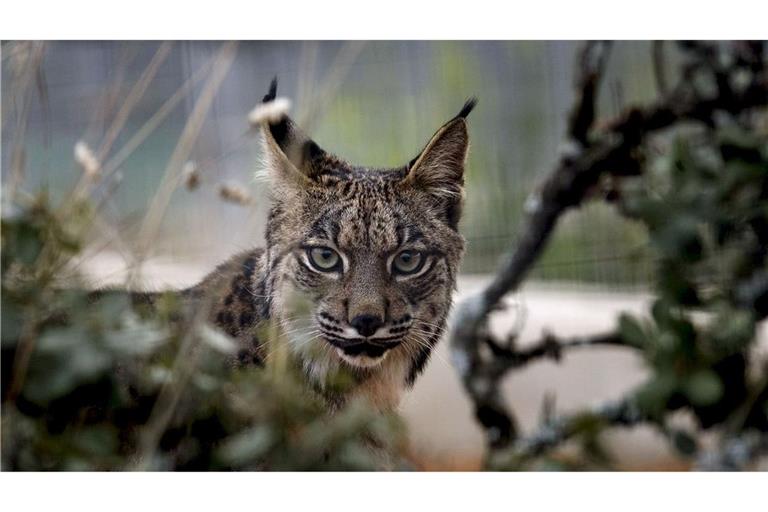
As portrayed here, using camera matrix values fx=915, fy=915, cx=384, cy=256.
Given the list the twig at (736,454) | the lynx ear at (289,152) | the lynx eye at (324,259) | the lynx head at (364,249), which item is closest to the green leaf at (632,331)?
the twig at (736,454)

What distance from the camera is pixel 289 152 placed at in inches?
97.6

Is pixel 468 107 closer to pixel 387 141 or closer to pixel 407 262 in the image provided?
pixel 387 141

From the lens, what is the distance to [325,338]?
2.32 metres

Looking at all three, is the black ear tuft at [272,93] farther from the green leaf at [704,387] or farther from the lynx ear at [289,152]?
the green leaf at [704,387]

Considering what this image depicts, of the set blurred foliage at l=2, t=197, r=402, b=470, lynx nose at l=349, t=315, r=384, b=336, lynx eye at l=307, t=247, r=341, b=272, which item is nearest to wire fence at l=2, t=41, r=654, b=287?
lynx eye at l=307, t=247, r=341, b=272

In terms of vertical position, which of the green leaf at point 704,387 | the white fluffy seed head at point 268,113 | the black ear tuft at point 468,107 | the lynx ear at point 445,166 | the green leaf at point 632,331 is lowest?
the green leaf at point 704,387

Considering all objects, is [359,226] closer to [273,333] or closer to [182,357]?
[273,333]

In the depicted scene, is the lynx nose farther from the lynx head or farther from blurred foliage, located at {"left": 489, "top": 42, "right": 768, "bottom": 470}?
blurred foliage, located at {"left": 489, "top": 42, "right": 768, "bottom": 470}

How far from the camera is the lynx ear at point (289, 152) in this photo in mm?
2447

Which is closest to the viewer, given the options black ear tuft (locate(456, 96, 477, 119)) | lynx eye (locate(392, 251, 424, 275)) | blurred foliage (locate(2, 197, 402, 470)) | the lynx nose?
blurred foliage (locate(2, 197, 402, 470))

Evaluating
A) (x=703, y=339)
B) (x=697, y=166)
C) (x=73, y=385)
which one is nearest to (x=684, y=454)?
(x=703, y=339)

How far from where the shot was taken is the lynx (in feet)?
7.63

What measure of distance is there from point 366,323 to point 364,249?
0.21 meters

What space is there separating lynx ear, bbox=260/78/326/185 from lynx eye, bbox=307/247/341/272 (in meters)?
0.20
